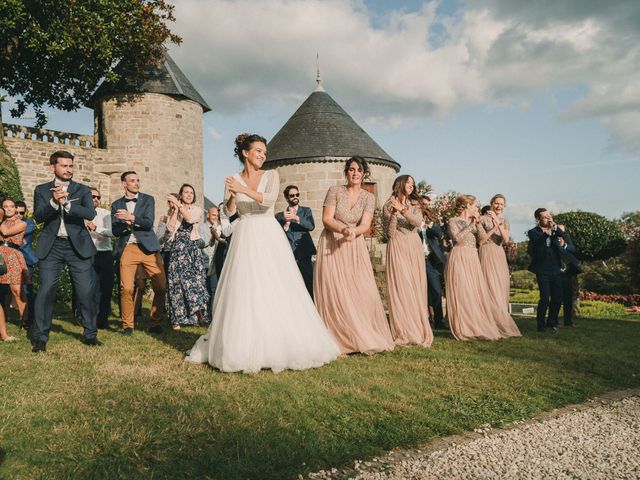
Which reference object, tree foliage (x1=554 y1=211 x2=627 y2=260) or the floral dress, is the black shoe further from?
tree foliage (x1=554 y1=211 x2=627 y2=260)

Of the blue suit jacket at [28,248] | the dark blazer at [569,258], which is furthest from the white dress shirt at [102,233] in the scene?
the dark blazer at [569,258]

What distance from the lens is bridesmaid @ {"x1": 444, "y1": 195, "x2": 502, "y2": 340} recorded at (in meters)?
7.68

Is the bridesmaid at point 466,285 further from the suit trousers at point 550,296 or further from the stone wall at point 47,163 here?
the stone wall at point 47,163

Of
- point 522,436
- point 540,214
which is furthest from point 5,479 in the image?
point 540,214

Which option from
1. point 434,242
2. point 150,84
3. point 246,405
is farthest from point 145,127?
point 246,405

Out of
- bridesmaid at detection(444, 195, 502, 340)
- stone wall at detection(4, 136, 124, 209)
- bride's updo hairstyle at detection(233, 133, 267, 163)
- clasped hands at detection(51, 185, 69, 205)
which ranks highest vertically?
stone wall at detection(4, 136, 124, 209)

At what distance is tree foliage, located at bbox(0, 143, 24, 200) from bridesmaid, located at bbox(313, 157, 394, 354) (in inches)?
526

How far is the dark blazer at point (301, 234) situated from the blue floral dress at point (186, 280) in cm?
162

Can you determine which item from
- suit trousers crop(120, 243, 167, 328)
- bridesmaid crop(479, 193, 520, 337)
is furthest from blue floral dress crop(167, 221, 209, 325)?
bridesmaid crop(479, 193, 520, 337)

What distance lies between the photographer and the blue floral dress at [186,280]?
8.38 m

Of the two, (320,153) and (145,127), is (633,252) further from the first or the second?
(145,127)

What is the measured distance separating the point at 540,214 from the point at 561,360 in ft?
12.9

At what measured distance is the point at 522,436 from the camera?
341cm

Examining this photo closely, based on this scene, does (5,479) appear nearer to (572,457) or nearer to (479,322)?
(572,457)
